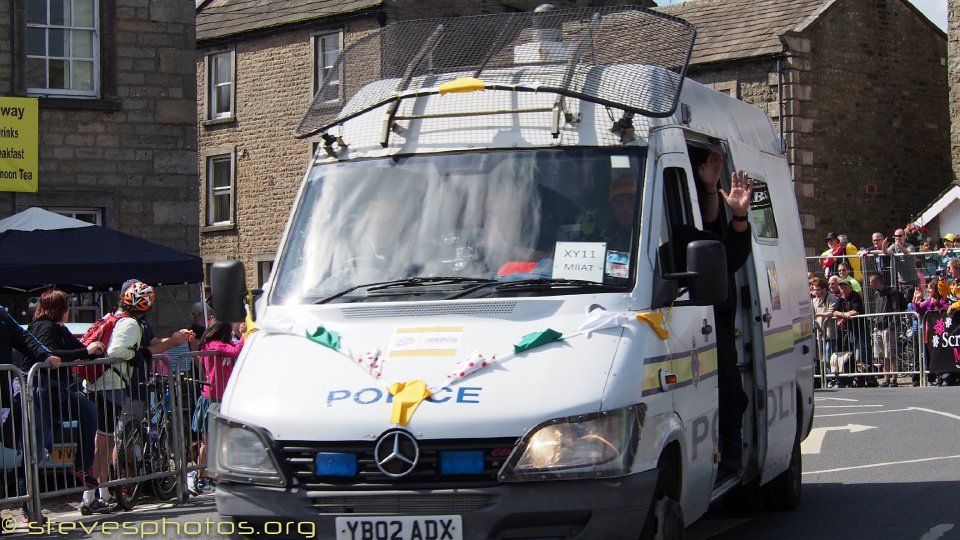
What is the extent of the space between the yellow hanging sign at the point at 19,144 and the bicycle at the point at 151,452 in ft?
32.4

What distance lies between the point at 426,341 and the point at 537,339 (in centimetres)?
49

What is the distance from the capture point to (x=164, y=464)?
38.2 ft

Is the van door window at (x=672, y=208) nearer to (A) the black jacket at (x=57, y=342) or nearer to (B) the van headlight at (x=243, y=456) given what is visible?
(B) the van headlight at (x=243, y=456)

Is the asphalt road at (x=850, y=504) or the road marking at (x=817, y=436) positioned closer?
the asphalt road at (x=850, y=504)

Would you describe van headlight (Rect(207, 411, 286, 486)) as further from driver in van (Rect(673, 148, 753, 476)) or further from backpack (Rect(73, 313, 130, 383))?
backpack (Rect(73, 313, 130, 383))

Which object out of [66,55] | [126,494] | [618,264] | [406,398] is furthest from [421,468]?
[66,55]

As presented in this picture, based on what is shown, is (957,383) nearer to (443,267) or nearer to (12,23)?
(12,23)

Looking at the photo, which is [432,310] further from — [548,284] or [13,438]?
[13,438]

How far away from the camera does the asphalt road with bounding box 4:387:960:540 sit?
897 cm

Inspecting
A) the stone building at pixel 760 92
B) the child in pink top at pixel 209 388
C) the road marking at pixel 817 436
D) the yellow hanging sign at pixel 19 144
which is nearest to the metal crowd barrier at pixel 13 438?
the child in pink top at pixel 209 388

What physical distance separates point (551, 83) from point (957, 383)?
53.9ft

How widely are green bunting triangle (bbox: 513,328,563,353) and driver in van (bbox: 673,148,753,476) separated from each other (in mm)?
1950

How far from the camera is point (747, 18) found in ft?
116

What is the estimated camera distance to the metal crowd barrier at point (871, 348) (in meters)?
22.4
